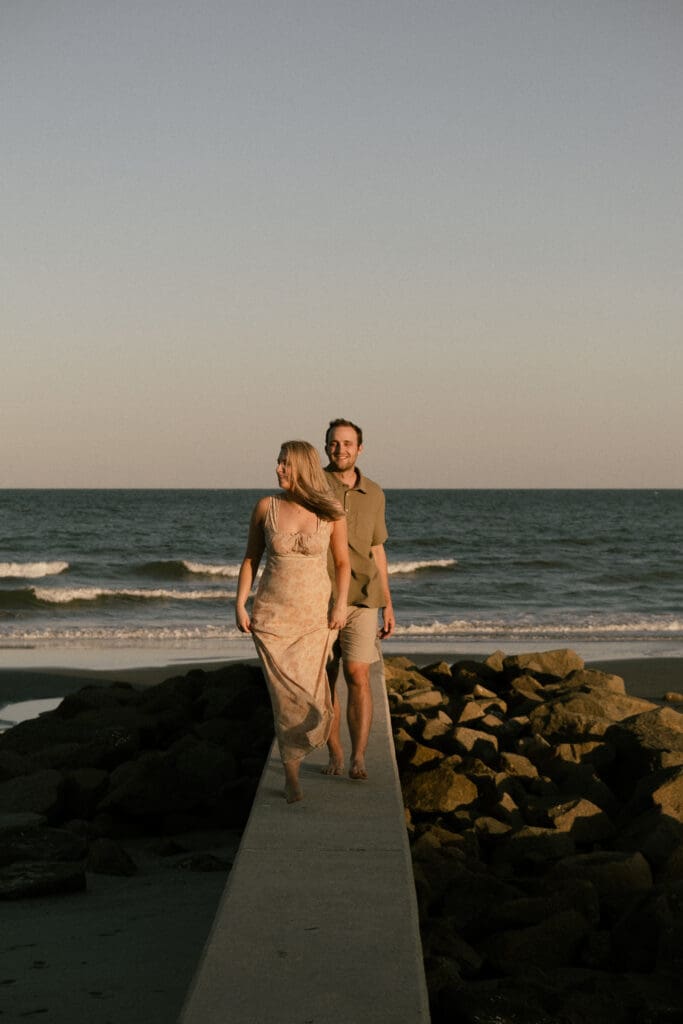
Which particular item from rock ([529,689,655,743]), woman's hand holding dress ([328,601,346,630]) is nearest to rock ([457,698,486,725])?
rock ([529,689,655,743])

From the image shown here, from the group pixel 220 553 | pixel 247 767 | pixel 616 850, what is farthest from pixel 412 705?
pixel 220 553

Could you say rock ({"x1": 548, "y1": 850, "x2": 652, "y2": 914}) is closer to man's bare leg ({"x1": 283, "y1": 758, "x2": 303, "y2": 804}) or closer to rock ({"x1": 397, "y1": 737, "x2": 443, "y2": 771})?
man's bare leg ({"x1": 283, "y1": 758, "x2": 303, "y2": 804})

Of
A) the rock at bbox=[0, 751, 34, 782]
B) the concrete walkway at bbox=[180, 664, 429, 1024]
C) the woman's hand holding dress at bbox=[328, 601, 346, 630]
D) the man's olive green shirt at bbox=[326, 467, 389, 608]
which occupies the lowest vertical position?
the rock at bbox=[0, 751, 34, 782]

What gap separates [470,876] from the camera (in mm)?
5457

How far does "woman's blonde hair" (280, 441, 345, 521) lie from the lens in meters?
5.85

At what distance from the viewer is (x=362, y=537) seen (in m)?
6.53

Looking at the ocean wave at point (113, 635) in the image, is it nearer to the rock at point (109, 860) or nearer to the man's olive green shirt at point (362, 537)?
the rock at point (109, 860)

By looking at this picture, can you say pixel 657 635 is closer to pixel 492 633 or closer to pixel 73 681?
pixel 492 633

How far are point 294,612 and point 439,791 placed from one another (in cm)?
162

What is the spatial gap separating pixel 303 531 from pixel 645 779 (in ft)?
8.47

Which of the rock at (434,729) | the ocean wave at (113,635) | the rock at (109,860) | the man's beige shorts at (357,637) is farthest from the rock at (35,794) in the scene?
the ocean wave at (113,635)

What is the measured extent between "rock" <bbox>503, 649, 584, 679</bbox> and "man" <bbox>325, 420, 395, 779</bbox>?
16.9ft

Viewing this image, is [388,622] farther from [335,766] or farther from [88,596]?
[88,596]

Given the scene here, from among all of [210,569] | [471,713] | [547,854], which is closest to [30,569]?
[210,569]
